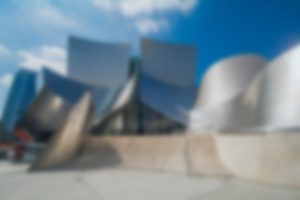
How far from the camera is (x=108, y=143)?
11.7 m

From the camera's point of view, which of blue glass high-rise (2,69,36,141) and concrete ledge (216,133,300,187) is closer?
concrete ledge (216,133,300,187)

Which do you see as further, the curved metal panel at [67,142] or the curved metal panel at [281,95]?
the curved metal panel at [67,142]

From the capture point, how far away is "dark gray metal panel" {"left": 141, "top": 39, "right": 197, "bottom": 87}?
1137 inches

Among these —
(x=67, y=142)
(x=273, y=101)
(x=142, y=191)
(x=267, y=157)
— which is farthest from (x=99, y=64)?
(x=267, y=157)

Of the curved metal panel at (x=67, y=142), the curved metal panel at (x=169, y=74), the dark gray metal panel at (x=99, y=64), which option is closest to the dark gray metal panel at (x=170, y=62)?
the curved metal panel at (x=169, y=74)

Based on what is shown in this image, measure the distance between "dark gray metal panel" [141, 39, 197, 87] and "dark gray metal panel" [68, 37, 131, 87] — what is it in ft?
14.1

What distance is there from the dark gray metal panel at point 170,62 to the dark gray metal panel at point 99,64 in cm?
430

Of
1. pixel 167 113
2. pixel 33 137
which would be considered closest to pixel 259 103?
pixel 167 113

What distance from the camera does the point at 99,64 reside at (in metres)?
31.4

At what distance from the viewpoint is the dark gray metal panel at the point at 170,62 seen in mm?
28891

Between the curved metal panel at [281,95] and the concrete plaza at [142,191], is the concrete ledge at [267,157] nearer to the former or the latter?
the concrete plaza at [142,191]

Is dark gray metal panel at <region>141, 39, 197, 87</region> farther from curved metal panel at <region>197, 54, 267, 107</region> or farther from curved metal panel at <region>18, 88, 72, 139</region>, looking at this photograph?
curved metal panel at <region>197, 54, 267, 107</region>

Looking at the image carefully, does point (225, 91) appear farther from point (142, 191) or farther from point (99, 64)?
point (99, 64)

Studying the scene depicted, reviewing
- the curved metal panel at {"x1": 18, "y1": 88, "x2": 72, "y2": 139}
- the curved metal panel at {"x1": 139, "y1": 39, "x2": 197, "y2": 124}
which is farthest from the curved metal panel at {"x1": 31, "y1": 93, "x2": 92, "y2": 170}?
the curved metal panel at {"x1": 18, "y1": 88, "x2": 72, "y2": 139}
